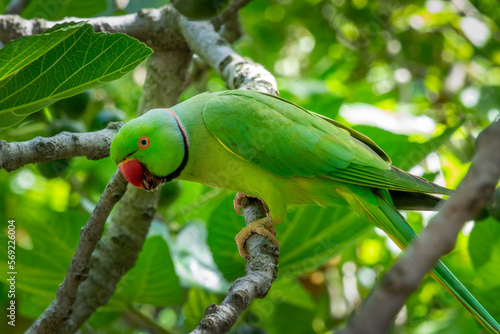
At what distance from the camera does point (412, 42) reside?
4422 millimetres

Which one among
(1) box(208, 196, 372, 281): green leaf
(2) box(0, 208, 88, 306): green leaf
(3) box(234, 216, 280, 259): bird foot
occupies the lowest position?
(2) box(0, 208, 88, 306): green leaf

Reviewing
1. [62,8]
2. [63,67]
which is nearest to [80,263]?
[63,67]

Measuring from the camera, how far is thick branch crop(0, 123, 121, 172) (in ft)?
5.05

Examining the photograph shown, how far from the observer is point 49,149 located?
5.37 feet

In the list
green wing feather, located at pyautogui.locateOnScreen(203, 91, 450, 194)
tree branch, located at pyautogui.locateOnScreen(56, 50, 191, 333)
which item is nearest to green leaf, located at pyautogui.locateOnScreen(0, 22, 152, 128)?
green wing feather, located at pyautogui.locateOnScreen(203, 91, 450, 194)

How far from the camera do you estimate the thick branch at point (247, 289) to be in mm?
1131

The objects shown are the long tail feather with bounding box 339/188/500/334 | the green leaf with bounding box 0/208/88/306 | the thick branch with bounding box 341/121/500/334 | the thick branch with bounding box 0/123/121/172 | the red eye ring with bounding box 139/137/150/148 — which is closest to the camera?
the thick branch with bounding box 341/121/500/334

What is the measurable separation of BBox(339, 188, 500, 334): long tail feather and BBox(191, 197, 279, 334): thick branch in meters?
Answer: 0.52

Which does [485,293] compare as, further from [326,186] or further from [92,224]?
[92,224]

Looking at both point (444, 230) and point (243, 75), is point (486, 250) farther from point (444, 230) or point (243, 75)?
point (444, 230)

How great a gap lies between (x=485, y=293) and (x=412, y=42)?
2658 millimetres

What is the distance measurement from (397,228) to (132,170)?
45.4 inches

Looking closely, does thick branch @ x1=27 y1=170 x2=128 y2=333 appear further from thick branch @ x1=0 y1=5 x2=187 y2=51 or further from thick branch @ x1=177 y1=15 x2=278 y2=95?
thick branch @ x1=0 y1=5 x2=187 y2=51

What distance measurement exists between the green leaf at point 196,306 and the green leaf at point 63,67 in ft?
4.24
